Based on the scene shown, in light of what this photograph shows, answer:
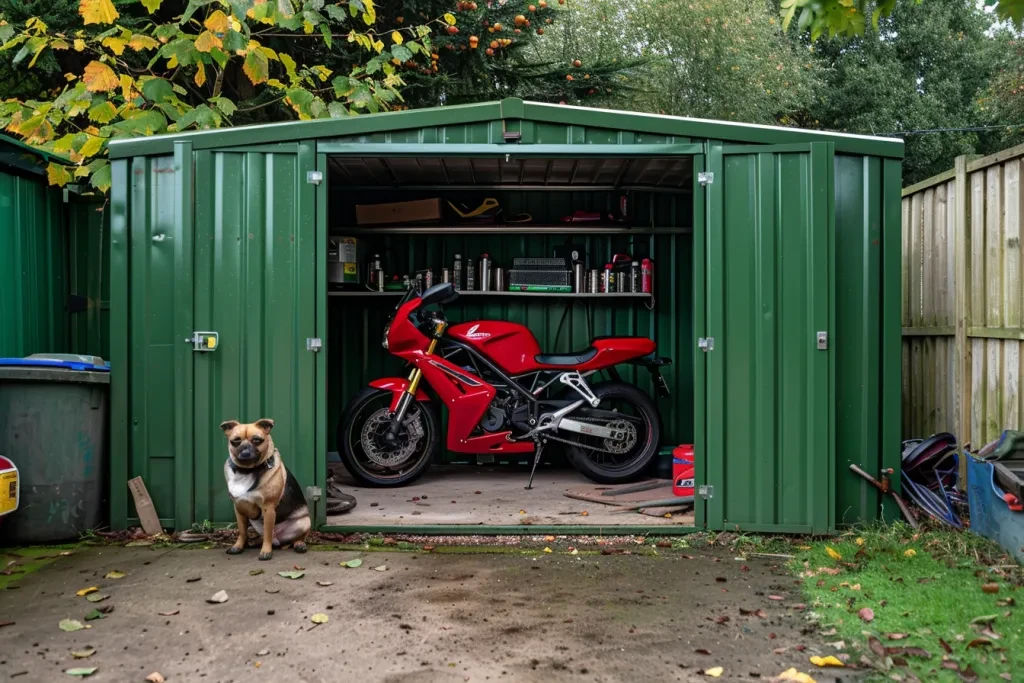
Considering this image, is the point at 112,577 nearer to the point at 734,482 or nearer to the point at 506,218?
the point at 734,482

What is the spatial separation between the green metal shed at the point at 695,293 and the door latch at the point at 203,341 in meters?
0.04

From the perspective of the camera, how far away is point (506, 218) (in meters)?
7.07

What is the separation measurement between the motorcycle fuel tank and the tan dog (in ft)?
6.57

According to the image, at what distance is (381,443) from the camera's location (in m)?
6.20

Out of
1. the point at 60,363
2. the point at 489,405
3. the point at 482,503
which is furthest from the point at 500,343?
the point at 60,363

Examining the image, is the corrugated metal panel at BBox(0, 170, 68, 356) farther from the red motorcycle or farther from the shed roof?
the red motorcycle

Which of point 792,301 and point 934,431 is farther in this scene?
point 934,431

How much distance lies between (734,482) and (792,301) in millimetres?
1015

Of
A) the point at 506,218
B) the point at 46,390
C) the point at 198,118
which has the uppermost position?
the point at 198,118

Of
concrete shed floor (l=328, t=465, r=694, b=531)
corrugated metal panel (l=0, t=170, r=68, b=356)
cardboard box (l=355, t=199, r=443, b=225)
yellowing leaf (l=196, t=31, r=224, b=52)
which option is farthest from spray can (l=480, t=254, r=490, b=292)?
corrugated metal panel (l=0, t=170, r=68, b=356)

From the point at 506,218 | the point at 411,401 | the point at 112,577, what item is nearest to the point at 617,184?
the point at 506,218

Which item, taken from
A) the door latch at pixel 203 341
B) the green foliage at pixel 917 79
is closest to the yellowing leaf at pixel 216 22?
the door latch at pixel 203 341

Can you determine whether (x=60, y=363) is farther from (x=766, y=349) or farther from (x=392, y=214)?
(x=766, y=349)

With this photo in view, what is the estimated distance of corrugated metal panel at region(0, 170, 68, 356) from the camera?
5535mm
